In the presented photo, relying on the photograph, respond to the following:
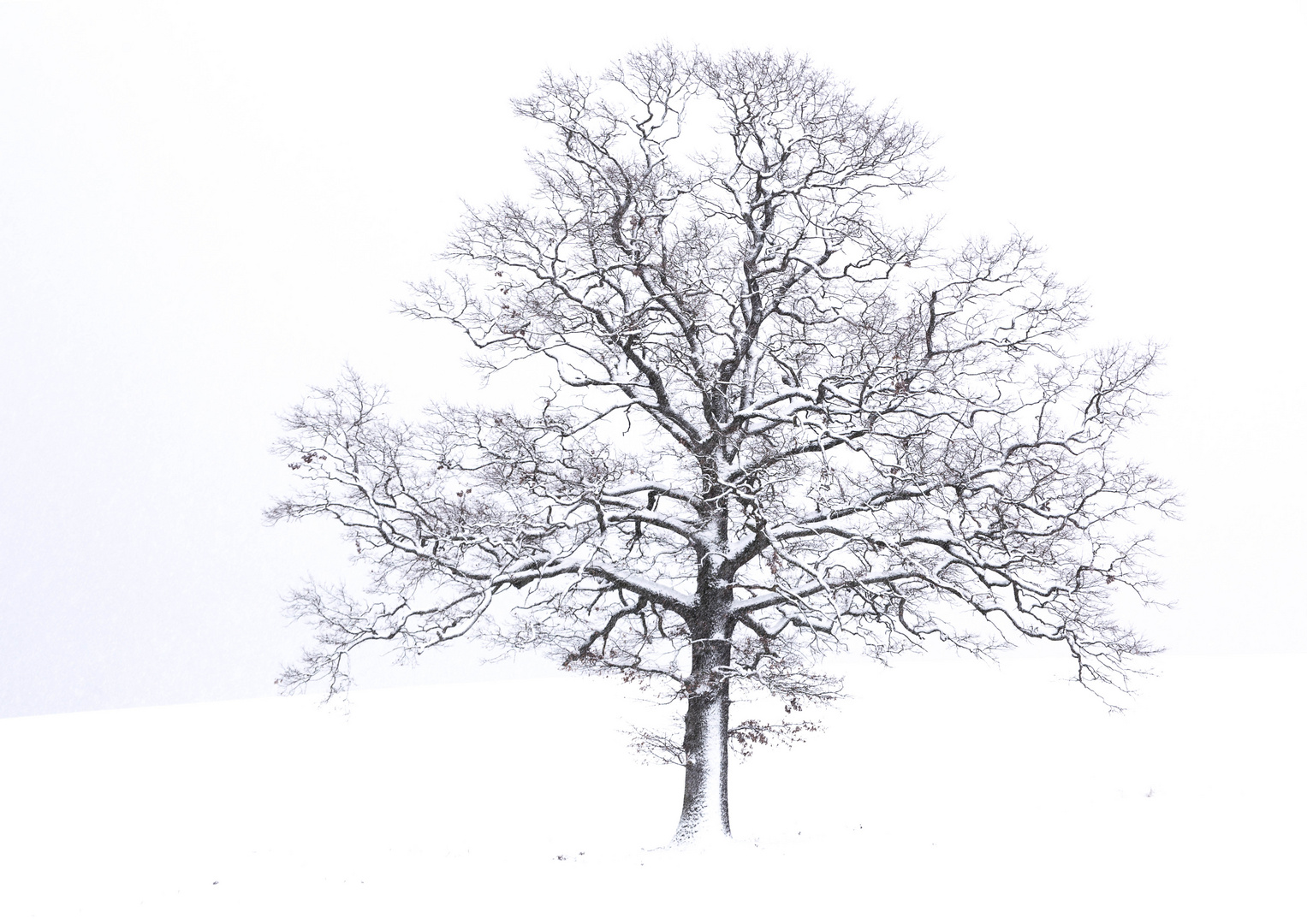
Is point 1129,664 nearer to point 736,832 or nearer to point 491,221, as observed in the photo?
point 736,832

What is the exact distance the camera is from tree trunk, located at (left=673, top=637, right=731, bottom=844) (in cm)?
1402

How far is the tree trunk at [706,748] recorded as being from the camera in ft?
46.0

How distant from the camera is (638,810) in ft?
59.9

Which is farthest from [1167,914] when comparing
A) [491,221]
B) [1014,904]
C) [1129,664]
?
[491,221]

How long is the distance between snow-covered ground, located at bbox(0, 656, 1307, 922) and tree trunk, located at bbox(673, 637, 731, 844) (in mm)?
758

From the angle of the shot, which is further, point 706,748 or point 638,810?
point 638,810

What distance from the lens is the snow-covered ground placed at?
11039 mm

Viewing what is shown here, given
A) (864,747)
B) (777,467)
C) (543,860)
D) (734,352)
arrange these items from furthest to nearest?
(864,747) → (734,352) → (777,467) → (543,860)

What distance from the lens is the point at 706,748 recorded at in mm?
14250

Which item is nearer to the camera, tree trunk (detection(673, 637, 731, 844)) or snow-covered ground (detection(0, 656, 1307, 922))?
snow-covered ground (detection(0, 656, 1307, 922))

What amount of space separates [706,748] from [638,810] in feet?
15.7

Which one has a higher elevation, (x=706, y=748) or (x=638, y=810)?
(x=706, y=748)

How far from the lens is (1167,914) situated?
9836 millimetres

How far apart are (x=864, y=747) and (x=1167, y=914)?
509 inches
